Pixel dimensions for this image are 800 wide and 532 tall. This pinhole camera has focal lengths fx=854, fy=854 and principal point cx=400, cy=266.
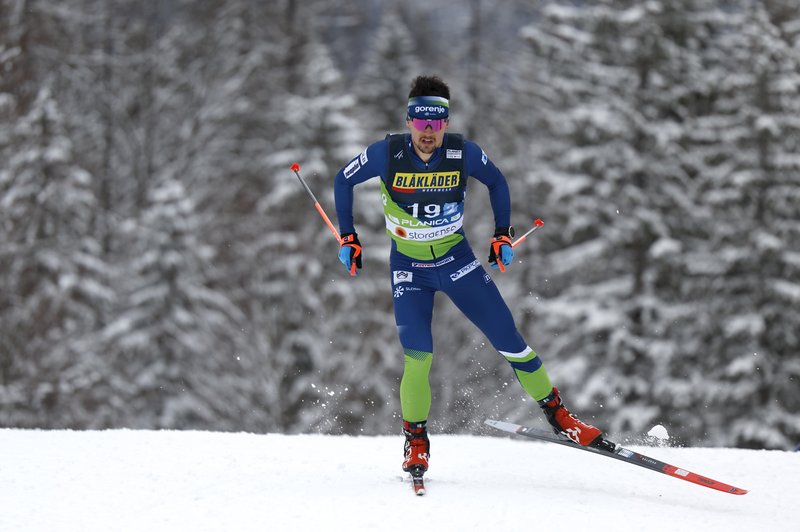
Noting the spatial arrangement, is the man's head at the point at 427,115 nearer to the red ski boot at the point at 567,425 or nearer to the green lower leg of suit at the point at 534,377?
the green lower leg of suit at the point at 534,377

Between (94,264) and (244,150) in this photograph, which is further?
(244,150)

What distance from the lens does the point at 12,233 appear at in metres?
19.5

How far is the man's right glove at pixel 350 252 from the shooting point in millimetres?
5957

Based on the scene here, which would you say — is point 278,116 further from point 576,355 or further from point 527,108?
point 576,355

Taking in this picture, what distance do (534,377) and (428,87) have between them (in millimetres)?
2156

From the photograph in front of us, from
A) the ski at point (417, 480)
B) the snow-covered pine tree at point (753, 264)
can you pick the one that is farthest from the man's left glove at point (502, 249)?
the snow-covered pine tree at point (753, 264)

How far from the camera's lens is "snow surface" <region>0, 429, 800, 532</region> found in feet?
16.2

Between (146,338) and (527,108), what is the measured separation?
1587cm

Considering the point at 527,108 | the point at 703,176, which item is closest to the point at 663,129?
the point at 703,176

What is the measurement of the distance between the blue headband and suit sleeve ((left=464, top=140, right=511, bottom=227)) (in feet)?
1.11

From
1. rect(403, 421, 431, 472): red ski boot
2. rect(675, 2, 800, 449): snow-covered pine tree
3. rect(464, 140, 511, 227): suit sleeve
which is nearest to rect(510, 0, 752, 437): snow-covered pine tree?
rect(675, 2, 800, 449): snow-covered pine tree

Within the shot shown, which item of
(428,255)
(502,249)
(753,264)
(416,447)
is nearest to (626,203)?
(753,264)

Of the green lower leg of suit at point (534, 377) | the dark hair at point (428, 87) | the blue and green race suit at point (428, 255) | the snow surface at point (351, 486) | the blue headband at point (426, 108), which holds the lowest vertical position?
the snow surface at point (351, 486)

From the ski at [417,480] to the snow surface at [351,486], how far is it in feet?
0.30
